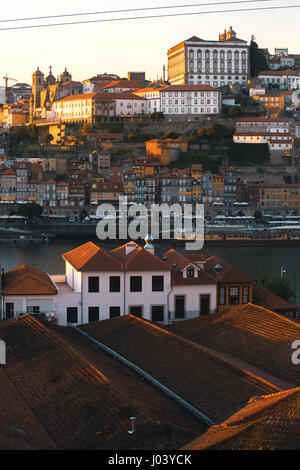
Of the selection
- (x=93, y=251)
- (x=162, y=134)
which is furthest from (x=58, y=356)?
(x=162, y=134)

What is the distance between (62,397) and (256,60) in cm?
5331

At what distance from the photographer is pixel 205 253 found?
96.6ft

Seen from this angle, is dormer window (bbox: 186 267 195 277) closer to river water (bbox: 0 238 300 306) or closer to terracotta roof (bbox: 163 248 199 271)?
terracotta roof (bbox: 163 248 199 271)

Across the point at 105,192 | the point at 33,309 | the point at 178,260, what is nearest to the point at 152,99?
the point at 105,192

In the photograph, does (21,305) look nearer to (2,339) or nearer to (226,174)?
(2,339)

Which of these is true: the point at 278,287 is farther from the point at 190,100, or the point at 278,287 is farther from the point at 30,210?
the point at 190,100

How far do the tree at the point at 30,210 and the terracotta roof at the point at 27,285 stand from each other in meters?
28.5

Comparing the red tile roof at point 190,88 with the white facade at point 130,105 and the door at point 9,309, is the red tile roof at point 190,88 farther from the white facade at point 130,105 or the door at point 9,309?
the door at point 9,309

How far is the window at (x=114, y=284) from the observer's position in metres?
10.6

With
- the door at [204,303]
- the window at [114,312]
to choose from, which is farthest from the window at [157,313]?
the door at [204,303]

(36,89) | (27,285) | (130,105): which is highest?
(36,89)

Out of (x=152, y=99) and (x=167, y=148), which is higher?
(x=152, y=99)

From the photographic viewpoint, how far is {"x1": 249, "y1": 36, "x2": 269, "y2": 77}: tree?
56.8 metres

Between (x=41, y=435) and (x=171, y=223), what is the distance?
1351 inches
